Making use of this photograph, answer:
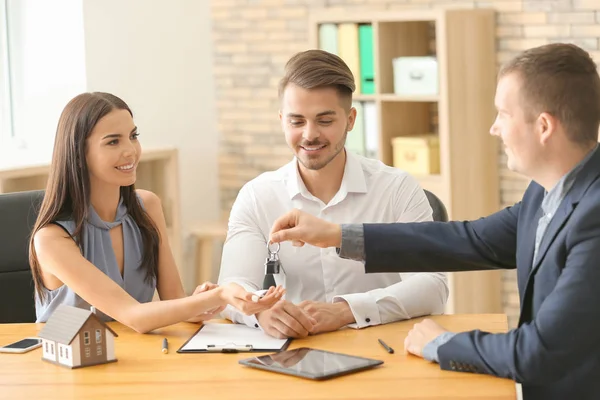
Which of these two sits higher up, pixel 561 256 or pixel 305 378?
pixel 561 256

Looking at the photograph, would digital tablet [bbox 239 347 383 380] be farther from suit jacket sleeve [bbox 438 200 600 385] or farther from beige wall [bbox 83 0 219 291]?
beige wall [bbox 83 0 219 291]

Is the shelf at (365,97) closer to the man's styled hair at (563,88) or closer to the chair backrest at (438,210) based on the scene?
the chair backrest at (438,210)

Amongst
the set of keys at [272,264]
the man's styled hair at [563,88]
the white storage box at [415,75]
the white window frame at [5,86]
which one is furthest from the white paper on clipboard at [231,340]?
the white window frame at [5,86]

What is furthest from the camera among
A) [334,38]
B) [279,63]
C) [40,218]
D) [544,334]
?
[279,63]

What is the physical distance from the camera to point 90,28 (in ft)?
18.4

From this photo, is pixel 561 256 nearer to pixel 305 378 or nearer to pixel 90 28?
pixel 305 378

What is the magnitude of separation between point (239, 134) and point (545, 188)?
4.34m

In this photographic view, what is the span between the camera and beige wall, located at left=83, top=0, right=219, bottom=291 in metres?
5.72

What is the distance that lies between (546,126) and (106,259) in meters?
1.41

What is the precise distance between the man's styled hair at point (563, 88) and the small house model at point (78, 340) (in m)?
1.10

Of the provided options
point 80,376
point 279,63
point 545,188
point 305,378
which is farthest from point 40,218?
point 279,63

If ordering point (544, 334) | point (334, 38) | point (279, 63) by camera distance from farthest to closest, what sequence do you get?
1. point (279, 63)
2. point (334, 38)
3. point (544, 334)

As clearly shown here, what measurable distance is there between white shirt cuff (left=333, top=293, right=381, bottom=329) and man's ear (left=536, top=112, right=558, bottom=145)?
0.72 meters

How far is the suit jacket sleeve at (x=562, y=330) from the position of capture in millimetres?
1972
